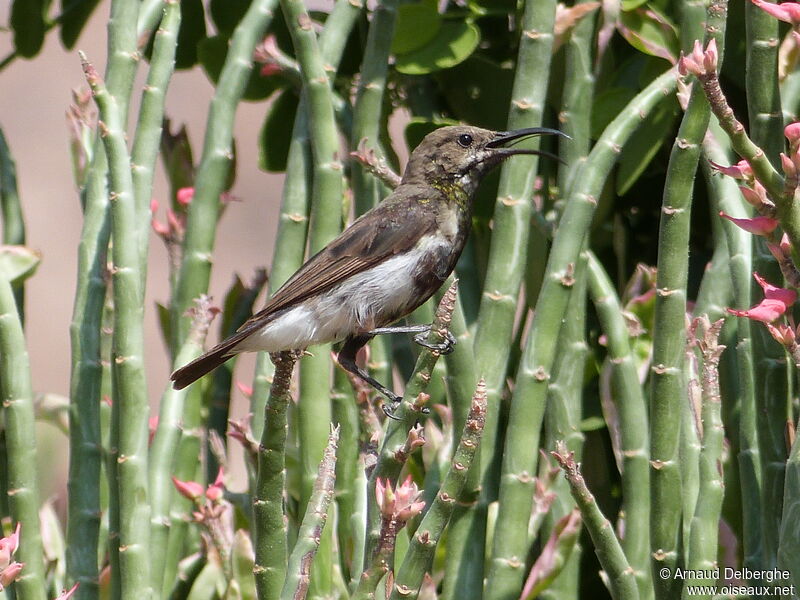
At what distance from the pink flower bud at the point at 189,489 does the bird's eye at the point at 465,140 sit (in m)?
1.05

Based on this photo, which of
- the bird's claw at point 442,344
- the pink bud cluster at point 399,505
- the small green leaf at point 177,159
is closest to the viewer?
the pink bud cluster at point 399,505

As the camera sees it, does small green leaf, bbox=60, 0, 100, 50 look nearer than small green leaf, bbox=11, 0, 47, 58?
No

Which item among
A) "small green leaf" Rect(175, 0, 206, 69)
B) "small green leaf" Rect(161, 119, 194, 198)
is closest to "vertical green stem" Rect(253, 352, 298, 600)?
"small green leaf" Rect(161, 119, 194, 198)

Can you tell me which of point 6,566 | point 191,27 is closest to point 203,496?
point 6,566

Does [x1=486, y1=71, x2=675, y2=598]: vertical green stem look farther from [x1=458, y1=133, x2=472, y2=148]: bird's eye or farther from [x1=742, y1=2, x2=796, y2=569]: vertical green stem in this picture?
[x1=458, y1=133, x2=472, y2=148]: bird's eye

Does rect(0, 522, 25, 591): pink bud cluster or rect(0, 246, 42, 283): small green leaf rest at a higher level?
rect(0, 246, 42, 283): small green leaf

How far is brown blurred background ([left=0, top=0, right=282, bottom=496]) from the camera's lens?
34.7ft

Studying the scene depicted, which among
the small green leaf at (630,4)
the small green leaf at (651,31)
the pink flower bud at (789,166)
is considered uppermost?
the small green leaf at (630,4)

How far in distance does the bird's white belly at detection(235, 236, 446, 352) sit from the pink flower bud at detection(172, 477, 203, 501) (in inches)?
12.8

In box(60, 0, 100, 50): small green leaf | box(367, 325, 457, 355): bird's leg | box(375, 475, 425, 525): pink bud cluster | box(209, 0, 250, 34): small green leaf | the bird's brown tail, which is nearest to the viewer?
box(375, 475, 425, 525): pink bud cluster

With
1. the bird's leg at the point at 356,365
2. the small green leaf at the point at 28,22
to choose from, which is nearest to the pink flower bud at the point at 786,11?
the bird's leg at the point at 356,365

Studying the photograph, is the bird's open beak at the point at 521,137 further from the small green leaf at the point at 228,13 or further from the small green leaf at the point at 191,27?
the small green leaf at the point at 191,27

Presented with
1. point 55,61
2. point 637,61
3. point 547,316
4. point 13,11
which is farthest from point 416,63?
point 55,61

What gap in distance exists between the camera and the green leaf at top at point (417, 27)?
2.85 metres
